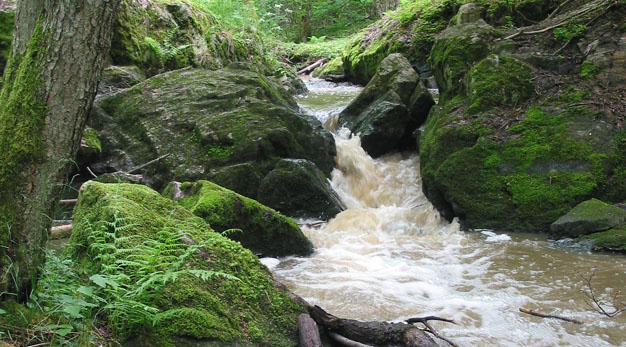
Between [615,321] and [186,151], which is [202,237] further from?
[186,151]

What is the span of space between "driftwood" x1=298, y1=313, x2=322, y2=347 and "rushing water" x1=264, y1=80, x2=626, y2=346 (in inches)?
57.5

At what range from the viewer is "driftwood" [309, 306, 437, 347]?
3014 millimetres

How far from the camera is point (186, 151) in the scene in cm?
800

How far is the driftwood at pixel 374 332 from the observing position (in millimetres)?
3014

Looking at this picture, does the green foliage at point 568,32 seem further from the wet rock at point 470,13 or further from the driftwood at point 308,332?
the driftwood at point 308,332

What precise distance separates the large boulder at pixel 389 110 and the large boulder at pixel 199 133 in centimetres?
190

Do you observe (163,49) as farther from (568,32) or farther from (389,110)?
(568,32)

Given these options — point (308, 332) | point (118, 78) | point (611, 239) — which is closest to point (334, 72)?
point (118, 78)

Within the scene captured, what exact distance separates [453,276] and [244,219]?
268 centimetres

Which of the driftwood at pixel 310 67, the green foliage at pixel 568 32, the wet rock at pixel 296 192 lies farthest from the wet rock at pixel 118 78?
the driftwood at pixel 310 67

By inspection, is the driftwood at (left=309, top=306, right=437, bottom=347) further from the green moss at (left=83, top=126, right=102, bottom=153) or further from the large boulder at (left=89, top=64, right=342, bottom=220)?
the green moss at (left=83, top=126, right=102, bottom=153)

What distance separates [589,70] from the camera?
8109 millimetres

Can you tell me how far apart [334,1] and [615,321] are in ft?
106

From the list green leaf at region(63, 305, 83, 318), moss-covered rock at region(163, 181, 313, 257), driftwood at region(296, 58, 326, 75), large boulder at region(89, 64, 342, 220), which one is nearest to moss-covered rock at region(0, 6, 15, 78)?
large boulder at region(89, 64, 342, 220)
